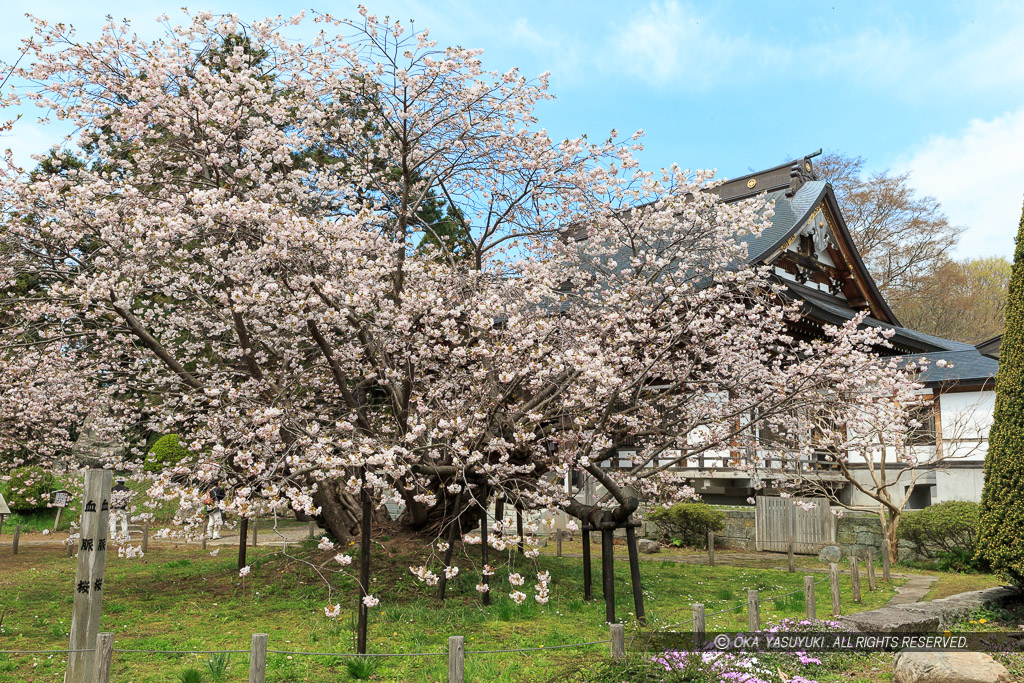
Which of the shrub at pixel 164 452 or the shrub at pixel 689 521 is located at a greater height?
the shrub at pixel 164 452

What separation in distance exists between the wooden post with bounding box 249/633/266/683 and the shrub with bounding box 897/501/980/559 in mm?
13616

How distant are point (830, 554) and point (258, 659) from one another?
13985 mm

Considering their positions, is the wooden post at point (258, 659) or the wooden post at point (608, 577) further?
the wooden post at point (608, 577)

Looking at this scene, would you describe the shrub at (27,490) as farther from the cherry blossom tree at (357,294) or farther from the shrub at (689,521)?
the shrub at (689,521)

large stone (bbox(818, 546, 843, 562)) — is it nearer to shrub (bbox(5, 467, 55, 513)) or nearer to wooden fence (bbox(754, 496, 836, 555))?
wooden fence (bbox(754, 496, 836, 555))

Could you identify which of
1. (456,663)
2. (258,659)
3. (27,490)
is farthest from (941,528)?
(27,490)

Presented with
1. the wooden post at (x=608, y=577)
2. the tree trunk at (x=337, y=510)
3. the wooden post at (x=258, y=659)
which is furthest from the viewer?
the tree trunk at (x=337, y=510)

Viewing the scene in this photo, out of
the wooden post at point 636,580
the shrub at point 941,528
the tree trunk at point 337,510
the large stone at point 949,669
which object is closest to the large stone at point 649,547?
the shrub at point 941,528

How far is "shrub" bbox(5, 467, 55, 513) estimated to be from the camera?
20013 mm

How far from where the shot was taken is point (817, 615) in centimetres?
912

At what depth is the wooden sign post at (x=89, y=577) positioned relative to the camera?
5477mm

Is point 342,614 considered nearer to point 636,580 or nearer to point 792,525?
point 636,580

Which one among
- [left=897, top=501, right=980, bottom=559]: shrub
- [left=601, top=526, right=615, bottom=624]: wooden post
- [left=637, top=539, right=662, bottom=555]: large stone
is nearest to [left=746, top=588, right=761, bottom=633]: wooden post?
[left=601, top=526, right=615, bottom=624]: wooden post

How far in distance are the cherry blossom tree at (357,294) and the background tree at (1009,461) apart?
2.07 metres
